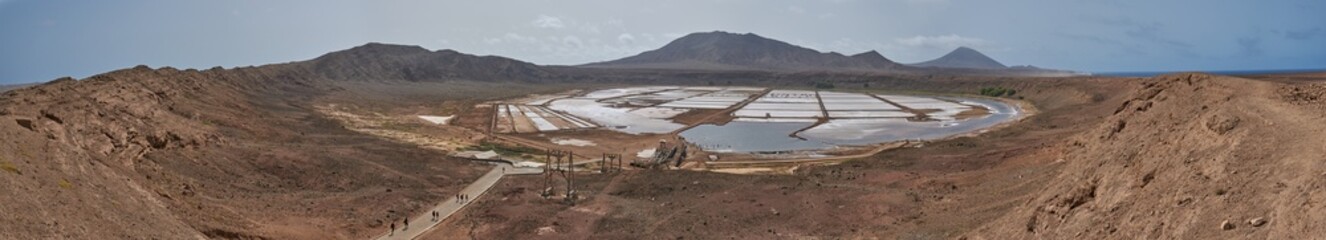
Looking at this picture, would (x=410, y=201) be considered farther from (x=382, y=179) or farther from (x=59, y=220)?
(x=59, y=220)

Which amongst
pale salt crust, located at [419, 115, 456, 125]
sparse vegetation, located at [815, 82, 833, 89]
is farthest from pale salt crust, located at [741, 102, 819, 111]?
sparse vegetation, located at [815, 82, 833, 89]

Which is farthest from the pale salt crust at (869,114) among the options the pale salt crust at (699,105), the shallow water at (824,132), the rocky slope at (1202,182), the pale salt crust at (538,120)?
the rocky slope at (1202,182)

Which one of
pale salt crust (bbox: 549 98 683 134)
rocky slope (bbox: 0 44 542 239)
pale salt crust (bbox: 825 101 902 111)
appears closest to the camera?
rocky slope (bbox: 0 44 542 239)

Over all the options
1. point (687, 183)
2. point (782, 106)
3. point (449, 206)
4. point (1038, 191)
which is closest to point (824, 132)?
point (782, 106)

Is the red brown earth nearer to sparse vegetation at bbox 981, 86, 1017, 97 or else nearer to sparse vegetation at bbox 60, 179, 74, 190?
sparse vegetation at bbox 60, 179, 74, 190

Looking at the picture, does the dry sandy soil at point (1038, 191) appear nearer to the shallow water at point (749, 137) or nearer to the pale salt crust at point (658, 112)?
the shallow water at point (749, 137)

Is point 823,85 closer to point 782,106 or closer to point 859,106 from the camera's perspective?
point 859,106

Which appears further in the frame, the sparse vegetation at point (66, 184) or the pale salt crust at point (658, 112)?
the pale salt crust at point (658, 112)
